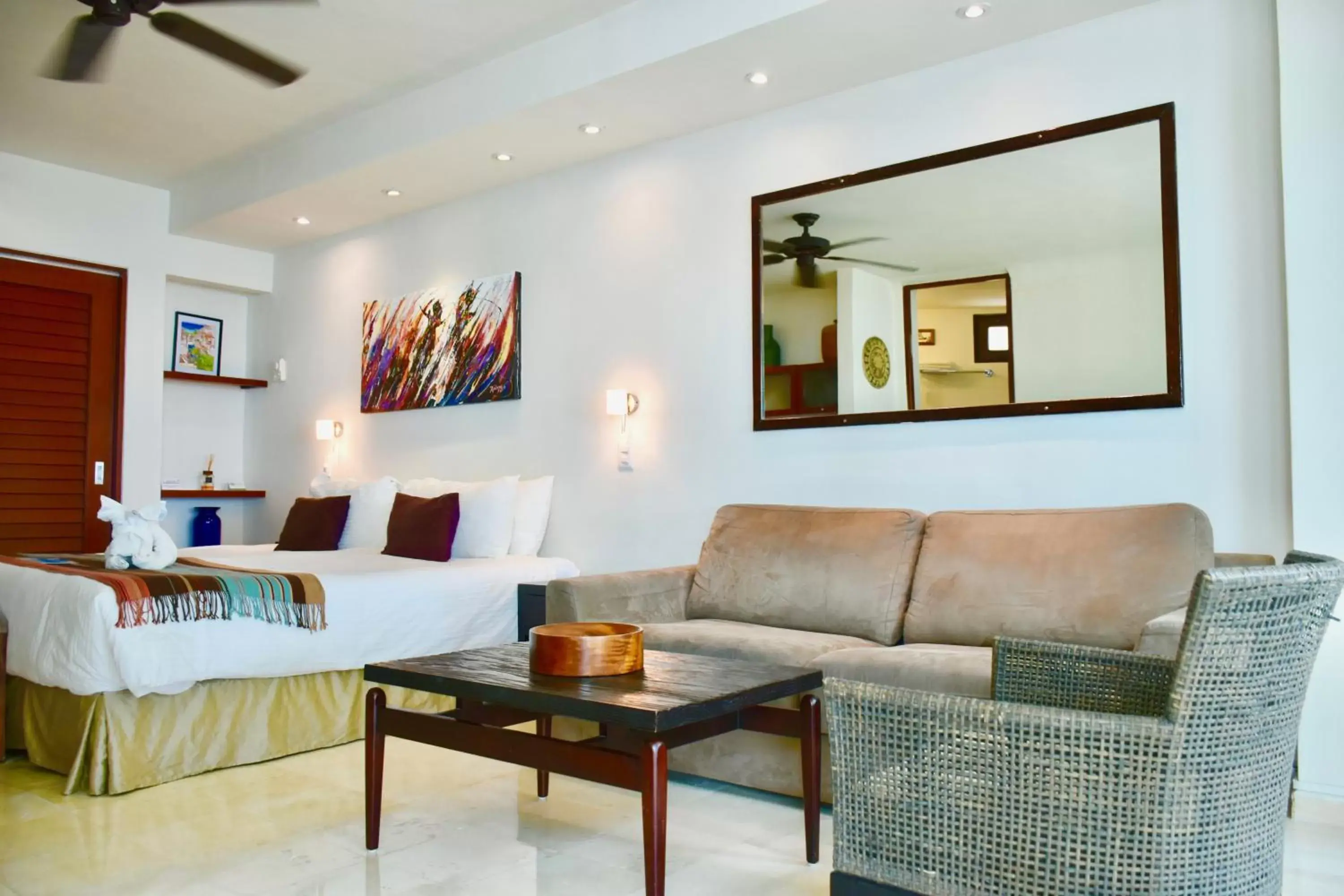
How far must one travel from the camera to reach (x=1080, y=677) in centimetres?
201

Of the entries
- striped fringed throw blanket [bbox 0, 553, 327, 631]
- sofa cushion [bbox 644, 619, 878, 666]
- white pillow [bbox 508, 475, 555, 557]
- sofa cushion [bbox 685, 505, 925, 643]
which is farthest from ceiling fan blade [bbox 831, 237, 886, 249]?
striped fringed throw blanket [bbox 0, 553, 327, 631]

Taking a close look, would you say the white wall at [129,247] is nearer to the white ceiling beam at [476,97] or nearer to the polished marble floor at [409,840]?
the white ceiling beam at [476,97]

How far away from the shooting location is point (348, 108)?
4941mm

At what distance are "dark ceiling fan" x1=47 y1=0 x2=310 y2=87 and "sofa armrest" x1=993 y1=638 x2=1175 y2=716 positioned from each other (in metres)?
3.14

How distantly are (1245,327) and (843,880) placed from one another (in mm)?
2365

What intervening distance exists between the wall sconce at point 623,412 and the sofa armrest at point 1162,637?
270 cm

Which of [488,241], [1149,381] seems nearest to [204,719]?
[488,241]

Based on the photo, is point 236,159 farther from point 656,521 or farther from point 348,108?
point 656,521

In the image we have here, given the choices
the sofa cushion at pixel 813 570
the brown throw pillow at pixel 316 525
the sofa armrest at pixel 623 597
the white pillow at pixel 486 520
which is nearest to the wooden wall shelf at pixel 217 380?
the brown throw pillow at pixel 316 525

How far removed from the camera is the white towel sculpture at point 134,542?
11.9 ft

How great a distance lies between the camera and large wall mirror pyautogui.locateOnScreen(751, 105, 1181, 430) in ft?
10.7

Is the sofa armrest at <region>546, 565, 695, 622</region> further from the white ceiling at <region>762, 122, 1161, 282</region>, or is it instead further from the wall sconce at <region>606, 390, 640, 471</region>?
the white ceiling at <region>762, 122, 1161, 282</region>

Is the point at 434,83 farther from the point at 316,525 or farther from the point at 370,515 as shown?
the point at 316,525

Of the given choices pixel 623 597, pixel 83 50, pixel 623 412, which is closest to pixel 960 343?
pixel 623 597
